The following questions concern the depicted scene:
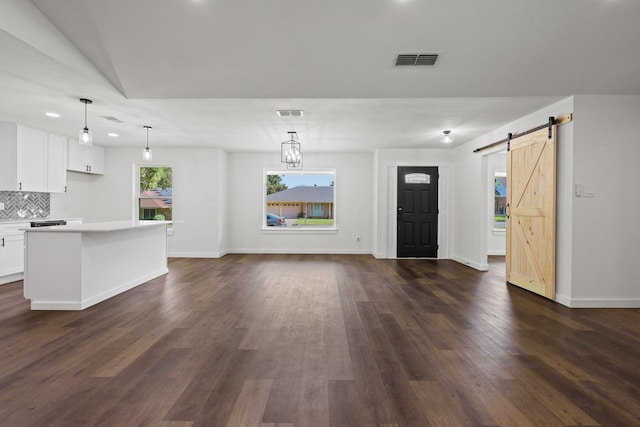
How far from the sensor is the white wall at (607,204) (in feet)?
13.0

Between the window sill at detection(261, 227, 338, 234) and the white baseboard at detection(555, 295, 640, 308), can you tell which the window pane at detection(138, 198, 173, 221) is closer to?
the window sill at detection(261, 227, 338, 234)

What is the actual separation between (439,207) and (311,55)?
17.9 feet

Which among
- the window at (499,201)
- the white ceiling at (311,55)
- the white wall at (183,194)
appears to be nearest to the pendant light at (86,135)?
the white ceiling at (311,55)

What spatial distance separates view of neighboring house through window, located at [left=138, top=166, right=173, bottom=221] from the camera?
7.82 m

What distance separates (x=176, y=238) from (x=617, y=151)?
7923mm

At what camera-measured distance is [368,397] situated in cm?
202

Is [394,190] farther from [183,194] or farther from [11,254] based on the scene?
[11,254]

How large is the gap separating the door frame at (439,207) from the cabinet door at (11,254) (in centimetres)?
675

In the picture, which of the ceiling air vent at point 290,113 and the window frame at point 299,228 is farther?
the window frame at point 299,228

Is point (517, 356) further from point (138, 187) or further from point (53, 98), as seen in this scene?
point (138, 187)

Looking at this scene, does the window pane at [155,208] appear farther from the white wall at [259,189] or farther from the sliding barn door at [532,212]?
the sliding barn door at [532,212]

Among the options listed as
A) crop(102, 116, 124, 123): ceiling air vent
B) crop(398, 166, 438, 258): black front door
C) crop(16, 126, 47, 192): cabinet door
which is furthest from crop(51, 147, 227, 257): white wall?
crop(398, 166, 438, 258): black front door

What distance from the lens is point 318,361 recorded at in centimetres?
251

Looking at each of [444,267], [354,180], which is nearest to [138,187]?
[354,180]
